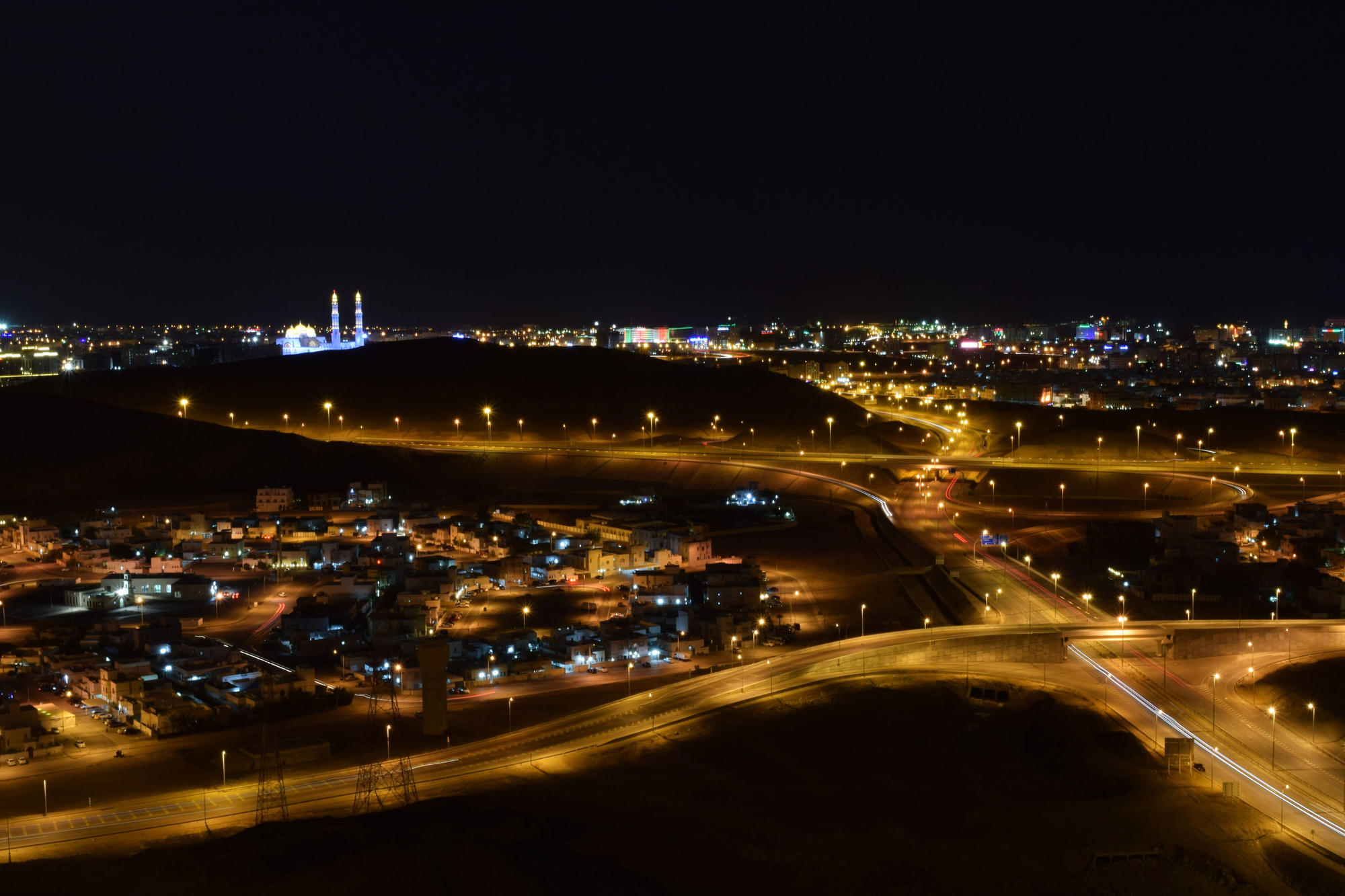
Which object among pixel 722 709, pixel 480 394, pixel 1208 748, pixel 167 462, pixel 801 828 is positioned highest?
pixel 480 394

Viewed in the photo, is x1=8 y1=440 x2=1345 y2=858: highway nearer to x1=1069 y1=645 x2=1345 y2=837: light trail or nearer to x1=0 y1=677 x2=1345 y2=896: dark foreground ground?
x1=1069 y1=645 x2=1345 y2=837: light trail

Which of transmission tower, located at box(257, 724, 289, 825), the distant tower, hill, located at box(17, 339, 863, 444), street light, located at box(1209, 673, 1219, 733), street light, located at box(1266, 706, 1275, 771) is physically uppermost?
hill, located at box(17, 339, 863, 444)

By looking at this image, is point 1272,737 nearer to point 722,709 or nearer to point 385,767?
point 722,709

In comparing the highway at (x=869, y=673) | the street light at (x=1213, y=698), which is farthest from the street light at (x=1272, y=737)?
the street light at (x=1213, y=698)

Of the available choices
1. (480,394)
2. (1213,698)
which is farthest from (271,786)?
(480,394)

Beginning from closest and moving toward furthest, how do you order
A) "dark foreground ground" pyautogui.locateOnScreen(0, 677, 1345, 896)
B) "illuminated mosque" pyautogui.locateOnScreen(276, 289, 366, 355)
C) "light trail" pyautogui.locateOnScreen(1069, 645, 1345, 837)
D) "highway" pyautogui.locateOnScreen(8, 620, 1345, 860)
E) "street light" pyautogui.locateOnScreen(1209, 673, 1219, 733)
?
1. "dark foreground ground" pyautogui.locateOnScreen(0, 677, 1345, 896)
2. "highway" pyautogui.locateOnScreen(8, 620, 1345, 860)
3. "light trail" pyautogui.locateOnScreen(1069, 645, 1345, 837)
4. "street light" pyautogui.locateOnScreen(1209, 673, 1219, 733)
5. "illuminated mosque" pyautogui.locateOnScreen(276, 289, 366, 355)

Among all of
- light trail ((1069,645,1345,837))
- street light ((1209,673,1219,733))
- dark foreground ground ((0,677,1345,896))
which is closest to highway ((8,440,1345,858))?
light trail ((1069,645,1345,837))
